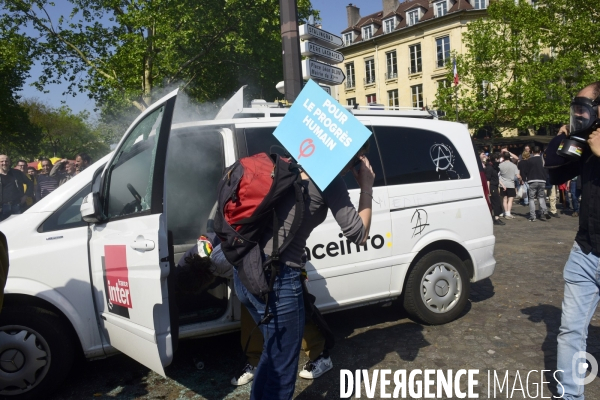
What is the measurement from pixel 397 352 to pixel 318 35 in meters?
3.83

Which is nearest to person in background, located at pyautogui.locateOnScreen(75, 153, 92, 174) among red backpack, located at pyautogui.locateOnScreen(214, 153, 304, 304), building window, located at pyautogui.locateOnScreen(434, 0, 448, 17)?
red backpack, located at pyautogui.locateOnScreen(214, 153, 304, 304)

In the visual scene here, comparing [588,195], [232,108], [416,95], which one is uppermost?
[416,95]

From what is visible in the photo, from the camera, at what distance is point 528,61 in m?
29.9

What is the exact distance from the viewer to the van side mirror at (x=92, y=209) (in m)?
3.16

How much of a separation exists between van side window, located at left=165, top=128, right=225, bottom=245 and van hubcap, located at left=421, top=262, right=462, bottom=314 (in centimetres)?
215

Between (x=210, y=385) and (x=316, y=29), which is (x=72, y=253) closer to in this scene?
(x=210, y=385)

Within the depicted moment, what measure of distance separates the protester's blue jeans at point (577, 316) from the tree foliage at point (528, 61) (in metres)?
28.3

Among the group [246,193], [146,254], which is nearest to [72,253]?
[146,254]

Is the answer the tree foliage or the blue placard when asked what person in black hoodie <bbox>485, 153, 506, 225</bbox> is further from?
the tree foliage

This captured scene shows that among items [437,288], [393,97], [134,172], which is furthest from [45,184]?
[393,97]

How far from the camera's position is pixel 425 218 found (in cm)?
448

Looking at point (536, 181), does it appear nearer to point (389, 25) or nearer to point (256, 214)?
point (256, 214)

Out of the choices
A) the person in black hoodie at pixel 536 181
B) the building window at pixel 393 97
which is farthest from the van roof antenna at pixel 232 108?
the building window at pixel 393 97

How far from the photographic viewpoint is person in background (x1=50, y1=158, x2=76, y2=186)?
9.04m
